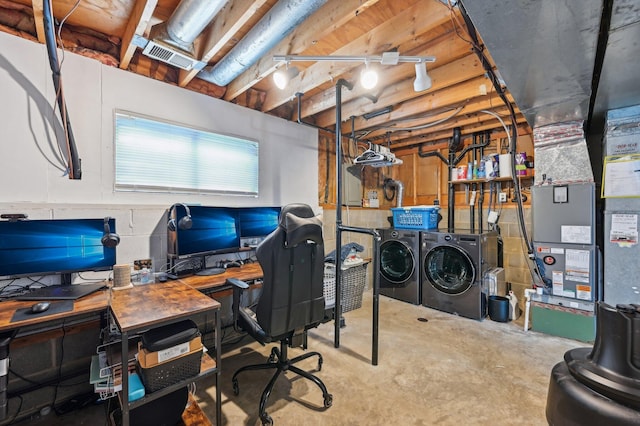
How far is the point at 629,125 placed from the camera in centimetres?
252

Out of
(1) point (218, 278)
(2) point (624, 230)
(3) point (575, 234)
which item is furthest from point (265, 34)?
(2) point (624, 230)

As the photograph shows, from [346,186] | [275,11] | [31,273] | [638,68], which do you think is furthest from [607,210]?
[31,273]

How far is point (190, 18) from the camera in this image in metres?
1.80

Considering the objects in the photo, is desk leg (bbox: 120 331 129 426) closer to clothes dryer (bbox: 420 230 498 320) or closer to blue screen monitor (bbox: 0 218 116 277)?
blue screen monitor (bbox: 0 218 116 277)

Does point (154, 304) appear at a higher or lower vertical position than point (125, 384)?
higher

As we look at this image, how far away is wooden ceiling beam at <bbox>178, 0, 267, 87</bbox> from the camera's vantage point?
1775 millimetres

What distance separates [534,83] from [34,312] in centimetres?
329

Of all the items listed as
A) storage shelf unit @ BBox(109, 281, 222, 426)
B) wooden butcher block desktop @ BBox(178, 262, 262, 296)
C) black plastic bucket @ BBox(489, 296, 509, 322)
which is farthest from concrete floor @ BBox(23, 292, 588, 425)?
wooden butcher block desktop @ BBox(178, 262, 262, 296)

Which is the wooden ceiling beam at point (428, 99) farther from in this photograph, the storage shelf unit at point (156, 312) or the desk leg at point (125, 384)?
the desk leg at point (125, 384)

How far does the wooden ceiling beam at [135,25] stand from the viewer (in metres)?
1.73

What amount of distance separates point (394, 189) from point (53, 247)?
4502mm

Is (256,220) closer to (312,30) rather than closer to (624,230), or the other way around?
(312,30)

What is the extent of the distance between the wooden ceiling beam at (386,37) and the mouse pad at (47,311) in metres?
2.45

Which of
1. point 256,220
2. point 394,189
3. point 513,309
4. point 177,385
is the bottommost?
point 513,309
